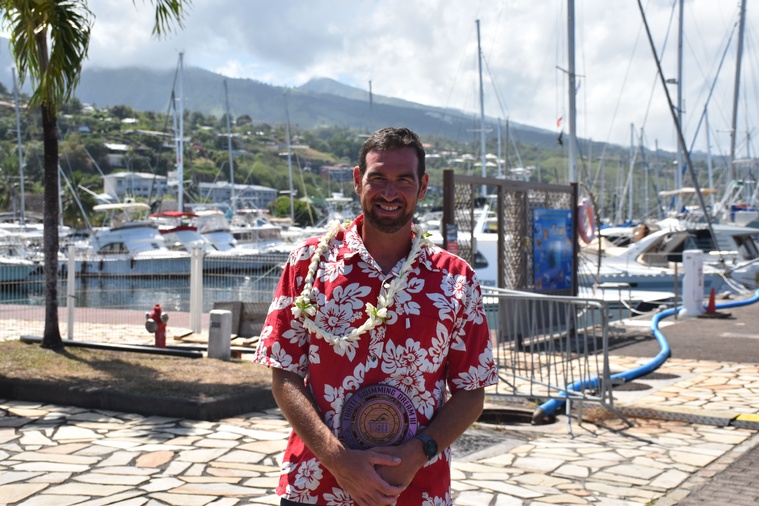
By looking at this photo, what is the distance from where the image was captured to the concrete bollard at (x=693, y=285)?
62.4ft

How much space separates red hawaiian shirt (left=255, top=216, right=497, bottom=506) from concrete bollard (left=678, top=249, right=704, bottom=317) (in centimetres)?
1689

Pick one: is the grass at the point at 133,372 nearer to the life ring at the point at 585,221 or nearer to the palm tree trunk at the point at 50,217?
the palm tree trunk at the point at 50,217

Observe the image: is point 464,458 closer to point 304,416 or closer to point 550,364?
point 550,364

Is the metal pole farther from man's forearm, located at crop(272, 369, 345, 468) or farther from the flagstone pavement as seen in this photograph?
man's forearm, located at crop(272, 369, 345, 468)

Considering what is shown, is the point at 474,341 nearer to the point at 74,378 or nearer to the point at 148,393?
the point at 148,393

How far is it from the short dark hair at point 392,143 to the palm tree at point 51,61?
854 cm

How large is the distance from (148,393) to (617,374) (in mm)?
5863

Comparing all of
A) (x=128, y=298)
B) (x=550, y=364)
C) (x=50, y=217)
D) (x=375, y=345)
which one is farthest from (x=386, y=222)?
(x=128, y=298)

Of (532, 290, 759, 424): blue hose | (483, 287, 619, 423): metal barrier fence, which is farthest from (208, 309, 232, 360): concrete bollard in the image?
(532, 290, 759, 424): blue hose

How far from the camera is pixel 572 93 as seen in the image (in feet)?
82.2

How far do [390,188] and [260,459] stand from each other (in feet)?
14.5

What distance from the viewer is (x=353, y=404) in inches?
112

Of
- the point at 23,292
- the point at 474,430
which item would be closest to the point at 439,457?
the point at 474,430

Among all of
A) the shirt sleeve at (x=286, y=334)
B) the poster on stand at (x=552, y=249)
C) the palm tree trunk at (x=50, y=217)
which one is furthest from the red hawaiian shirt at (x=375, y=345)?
the poster on stand at (x=552, y=249)
